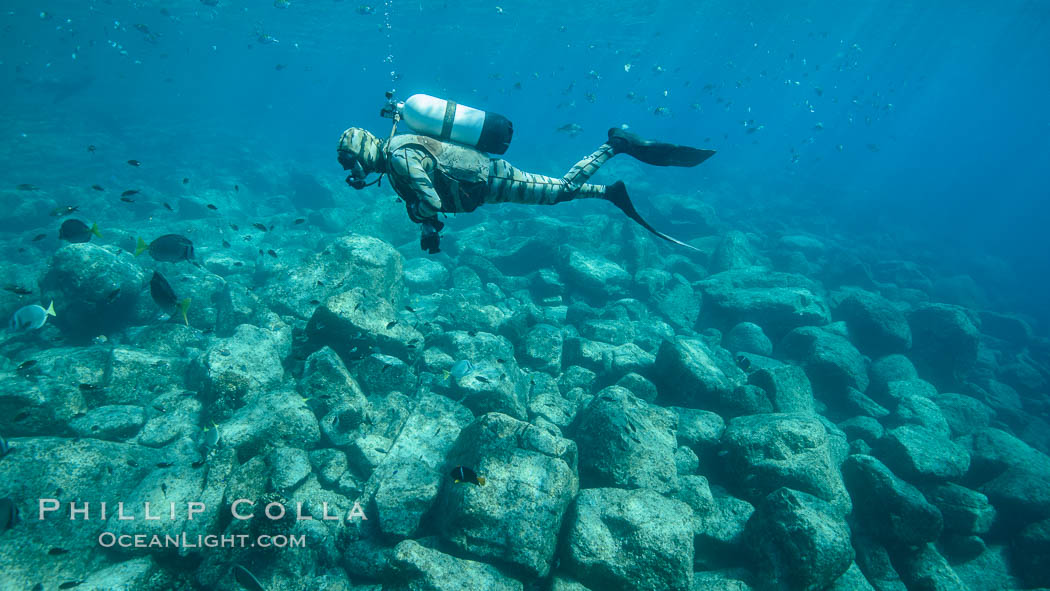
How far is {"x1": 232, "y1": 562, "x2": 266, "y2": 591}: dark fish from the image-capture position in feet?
12.9

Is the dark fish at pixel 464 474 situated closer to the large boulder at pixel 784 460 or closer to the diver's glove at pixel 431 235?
the diver's glove at pixel 431 235

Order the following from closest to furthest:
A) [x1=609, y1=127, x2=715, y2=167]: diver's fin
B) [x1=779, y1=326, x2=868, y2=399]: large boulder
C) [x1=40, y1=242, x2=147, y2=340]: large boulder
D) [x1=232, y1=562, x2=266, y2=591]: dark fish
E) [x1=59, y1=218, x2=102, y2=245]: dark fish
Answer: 1. [x1=232, y1=562, x2=266, y2=591]: dark fish
2. [x1=609, y1=127, x2=715, y2=167]: diver's fin
3. [x1=59, y1=218, x2=102, y2=245]: dark fish
4. [x1=40, y1=242, x2=147, y2=340]: large boulder
5. [x1=779, y1=326, x2=868, y2=399]: large boulder

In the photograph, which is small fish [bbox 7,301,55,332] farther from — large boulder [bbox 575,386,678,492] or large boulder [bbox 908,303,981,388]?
large boulder [bbox 908,303,981,388]

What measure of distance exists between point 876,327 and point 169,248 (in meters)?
17.1

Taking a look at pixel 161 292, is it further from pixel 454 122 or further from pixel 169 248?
pixel 454 122

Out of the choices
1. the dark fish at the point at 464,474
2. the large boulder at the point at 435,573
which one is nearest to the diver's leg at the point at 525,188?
the dark fish at the point at 464,474

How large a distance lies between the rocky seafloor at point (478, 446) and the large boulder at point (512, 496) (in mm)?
26

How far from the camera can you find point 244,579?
3996 millimetres

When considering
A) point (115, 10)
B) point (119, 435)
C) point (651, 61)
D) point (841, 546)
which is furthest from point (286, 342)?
point (651, 61)

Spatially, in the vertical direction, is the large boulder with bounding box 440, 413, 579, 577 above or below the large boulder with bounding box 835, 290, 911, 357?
below

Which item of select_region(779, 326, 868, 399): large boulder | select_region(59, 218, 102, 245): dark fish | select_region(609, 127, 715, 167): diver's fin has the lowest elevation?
select_region(59, 218, 102, 245): dark fish

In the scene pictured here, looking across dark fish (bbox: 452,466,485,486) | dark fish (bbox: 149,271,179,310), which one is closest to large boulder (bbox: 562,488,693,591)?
dark fish (bbox: 452,466,485,486)

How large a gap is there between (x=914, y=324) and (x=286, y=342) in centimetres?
1851

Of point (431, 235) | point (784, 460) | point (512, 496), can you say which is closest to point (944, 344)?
point (784, 460)
